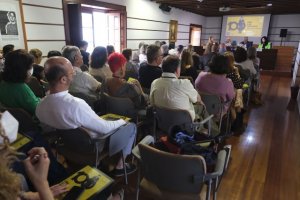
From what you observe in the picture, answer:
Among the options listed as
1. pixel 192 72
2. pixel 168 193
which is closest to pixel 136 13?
pixel 192 72

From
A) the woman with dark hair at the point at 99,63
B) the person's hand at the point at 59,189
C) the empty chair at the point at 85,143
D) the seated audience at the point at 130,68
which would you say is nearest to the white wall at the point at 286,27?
the seated audience at the point at 130,68

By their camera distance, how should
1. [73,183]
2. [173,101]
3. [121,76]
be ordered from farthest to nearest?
[121,76] → [173,101] → [73,183]

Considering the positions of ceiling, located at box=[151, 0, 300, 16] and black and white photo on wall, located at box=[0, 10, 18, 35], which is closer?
black and white photo on wall, located at box=[0, 10, 18, 35]

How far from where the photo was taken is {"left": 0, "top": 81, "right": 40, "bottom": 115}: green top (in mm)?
1978

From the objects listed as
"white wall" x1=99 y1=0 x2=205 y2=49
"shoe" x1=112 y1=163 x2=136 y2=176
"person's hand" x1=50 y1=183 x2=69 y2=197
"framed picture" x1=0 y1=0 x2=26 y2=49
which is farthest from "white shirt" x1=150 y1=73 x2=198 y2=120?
"white wall" x1=99 y1=0 x2=205 y2=49

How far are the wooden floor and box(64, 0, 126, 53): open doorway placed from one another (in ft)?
12.2

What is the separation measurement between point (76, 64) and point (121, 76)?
2.25 feet

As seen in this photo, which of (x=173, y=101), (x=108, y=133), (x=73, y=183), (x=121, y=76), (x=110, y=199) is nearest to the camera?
(x=73, y=183)

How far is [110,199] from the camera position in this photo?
1.29 meters

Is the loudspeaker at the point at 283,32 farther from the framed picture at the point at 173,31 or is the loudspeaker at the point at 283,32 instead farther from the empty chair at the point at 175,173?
the empty chair at the point at 175,173

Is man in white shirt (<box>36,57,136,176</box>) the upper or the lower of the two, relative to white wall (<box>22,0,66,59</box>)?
lower

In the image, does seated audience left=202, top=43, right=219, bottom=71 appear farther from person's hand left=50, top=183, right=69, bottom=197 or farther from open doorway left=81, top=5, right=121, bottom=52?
person's hand left=50, top=183, right=69, bottom=197

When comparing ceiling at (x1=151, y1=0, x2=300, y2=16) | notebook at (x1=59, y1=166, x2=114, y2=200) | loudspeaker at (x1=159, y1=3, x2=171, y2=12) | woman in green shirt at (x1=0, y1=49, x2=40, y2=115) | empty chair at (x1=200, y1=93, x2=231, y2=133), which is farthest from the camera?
loudspeaker at (x1=159, y1=3, x2=171, y2=12)

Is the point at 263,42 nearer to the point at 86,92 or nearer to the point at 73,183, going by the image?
the point at 86,92
